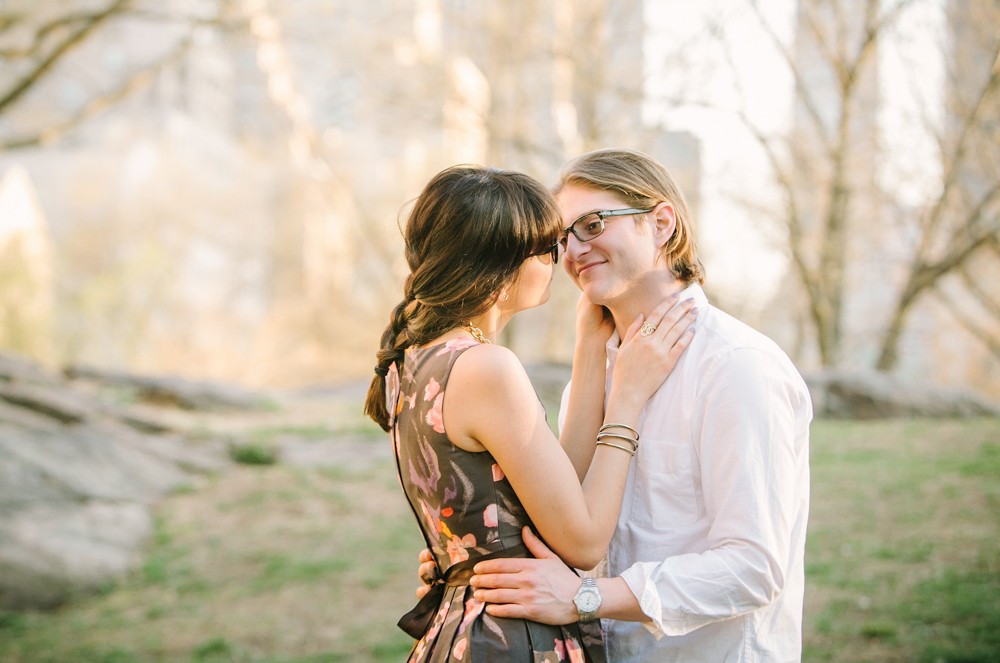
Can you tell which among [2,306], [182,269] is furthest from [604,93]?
[182,269]

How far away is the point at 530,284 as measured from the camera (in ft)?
6.46

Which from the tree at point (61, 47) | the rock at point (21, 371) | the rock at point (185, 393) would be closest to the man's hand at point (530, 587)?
the tree at point (61, 47)

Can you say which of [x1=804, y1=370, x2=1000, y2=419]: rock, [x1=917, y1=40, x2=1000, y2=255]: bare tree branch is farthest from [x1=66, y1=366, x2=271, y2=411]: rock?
[x1=917, y1=40, x2=1000, y2=255]: bare tree branch

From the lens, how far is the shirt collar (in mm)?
2057

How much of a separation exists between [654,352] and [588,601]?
630mm

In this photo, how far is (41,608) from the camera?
5863mm

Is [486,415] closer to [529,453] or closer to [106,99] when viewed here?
[529,453]

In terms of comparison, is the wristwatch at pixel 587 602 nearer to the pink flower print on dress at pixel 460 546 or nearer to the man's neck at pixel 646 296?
the pink flower print on dress at pixel 460 546

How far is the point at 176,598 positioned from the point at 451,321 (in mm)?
5412

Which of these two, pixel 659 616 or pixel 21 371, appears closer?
pixel 659 616

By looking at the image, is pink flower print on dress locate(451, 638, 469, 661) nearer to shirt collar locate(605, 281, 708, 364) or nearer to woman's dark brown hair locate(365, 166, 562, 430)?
woman's dark brown hair locate(365, 166, 562, 430)

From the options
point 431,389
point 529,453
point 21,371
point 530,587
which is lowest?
point 21,371

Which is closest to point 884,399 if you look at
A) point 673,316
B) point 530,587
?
point 673,316

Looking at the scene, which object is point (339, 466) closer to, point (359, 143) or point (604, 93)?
point (604, 93)
